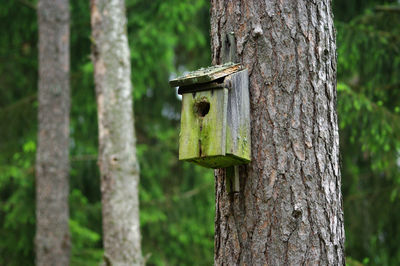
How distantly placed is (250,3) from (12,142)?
690 centimetres

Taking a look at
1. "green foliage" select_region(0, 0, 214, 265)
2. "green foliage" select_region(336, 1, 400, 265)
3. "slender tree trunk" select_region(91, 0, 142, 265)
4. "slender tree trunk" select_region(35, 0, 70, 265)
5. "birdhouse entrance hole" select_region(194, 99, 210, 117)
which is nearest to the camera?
"birdhouse entrance hole" select_region(194, 99, 210, 117)

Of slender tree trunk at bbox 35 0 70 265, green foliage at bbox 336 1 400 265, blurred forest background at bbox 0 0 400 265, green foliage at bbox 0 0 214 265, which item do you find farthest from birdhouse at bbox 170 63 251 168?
green foliage at bbox 0 0 214 265

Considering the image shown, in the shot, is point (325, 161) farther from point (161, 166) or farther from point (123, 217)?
point (161, 166)

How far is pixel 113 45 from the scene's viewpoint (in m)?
5.24

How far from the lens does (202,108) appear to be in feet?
7.87

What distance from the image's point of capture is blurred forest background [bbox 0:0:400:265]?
6496 mm

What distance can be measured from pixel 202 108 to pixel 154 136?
8058mm

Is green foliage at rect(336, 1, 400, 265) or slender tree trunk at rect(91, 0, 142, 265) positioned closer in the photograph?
slender tree trunk at rect(91, 0, 142, 265)

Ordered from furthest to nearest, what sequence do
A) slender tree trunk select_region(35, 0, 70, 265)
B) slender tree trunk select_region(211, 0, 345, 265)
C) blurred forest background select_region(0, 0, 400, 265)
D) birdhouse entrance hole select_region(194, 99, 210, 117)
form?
blurred forest background select_region(0, 0, 400, 265) → slender tree trunk select_region(35, 0, 70, 265) → birdhouse entrance hole select_region(194, 99, 210, 117) → slender tree trunk select_region(211, 0, 345, 265)

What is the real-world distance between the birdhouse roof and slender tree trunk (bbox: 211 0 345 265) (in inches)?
3.3

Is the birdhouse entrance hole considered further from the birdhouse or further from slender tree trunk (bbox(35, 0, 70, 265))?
slender tree trunk (bbox(35, 0, 70, 265))

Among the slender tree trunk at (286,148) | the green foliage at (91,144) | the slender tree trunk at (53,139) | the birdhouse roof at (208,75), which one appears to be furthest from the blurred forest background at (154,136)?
the birdhouse roof at (208,75)

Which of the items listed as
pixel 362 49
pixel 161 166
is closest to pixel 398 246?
pixel 362 49

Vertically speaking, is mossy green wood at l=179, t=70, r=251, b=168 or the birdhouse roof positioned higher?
the birdhouse roof
